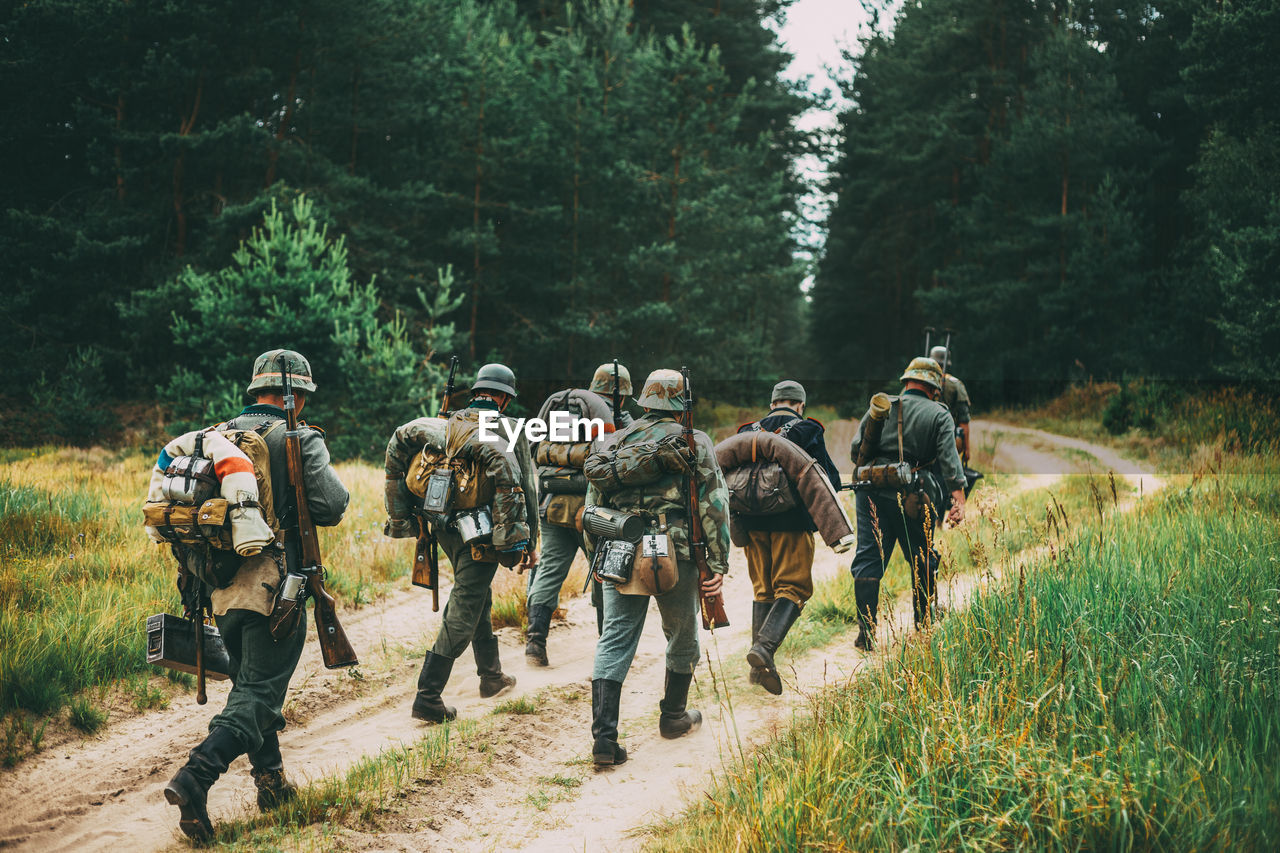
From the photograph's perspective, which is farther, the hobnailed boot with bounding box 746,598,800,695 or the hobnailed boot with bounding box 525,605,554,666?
the hobnailed boot with bounding box 525,605,554,666

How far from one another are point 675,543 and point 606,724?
3.51ft

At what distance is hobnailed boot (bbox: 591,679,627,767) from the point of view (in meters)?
4.64

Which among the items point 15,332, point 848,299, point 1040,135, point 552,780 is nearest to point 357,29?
point 15,332

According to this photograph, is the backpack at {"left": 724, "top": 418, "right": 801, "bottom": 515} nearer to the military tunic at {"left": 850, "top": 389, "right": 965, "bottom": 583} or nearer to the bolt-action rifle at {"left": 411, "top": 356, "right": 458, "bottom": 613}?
the military tunic at {"left": 850, "top": 389, "right": 965, "bottom": 583}

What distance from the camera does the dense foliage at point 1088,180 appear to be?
18.6 m

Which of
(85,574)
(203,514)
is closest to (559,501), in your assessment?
(203,514)

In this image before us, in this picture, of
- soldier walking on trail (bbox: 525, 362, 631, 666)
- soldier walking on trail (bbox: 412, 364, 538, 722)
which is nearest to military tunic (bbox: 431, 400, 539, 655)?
soldier walking on trail (bbox: 412, 364, 538, 722)

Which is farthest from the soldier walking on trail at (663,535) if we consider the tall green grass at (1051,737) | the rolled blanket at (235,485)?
the rolled blanket at (235,485)

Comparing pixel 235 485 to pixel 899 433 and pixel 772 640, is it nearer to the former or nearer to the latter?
pixel 772 640

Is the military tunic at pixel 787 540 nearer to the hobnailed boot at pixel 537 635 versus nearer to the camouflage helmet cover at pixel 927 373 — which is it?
the camouflage helmet cover at pixel 927 373

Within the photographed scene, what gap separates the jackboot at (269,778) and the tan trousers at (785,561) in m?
3.17

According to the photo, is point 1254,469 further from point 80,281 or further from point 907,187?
point 907,187

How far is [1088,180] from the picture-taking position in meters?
24.9

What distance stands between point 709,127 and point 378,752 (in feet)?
76.3
